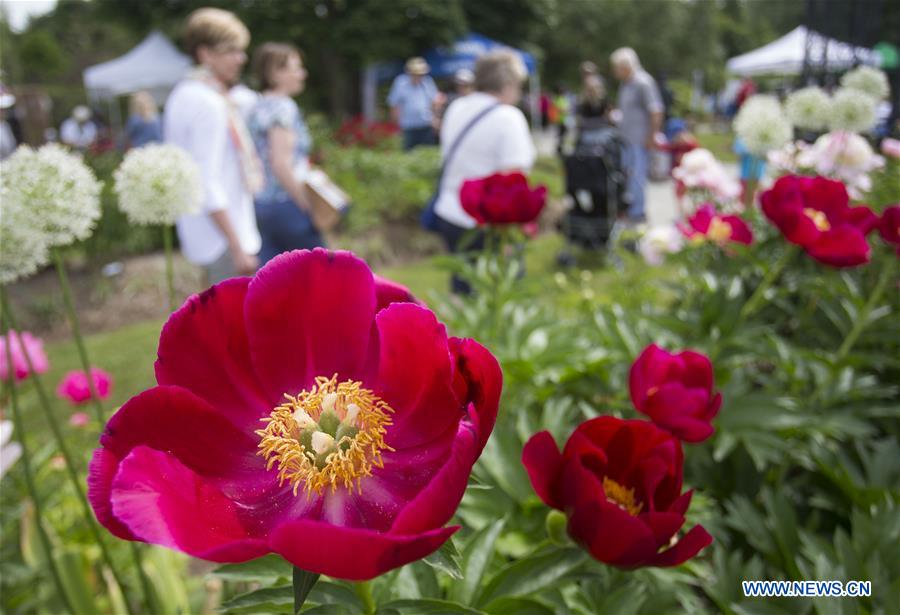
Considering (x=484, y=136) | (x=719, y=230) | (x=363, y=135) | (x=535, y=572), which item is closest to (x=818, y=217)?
(x=719, y=230)

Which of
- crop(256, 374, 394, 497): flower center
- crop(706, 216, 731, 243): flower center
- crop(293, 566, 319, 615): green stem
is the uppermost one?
crop(256, 374, 394, 497): flower center


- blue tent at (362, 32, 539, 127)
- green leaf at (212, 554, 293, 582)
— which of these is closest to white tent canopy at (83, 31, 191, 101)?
blue tent at (362, 32, 539, 127)

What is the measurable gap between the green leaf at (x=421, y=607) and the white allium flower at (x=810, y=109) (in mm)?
2234

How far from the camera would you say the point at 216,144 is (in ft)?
9.94

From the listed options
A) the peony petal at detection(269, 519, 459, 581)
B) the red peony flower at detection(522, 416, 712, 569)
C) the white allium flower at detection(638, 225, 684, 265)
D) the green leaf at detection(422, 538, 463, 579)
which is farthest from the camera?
the white allium flower at detection(638, 225, 684, 265)

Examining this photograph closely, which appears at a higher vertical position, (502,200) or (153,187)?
(153,187)

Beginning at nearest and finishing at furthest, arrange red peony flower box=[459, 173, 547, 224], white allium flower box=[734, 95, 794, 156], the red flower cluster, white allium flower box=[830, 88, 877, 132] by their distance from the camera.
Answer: red peony flower box=[459, 173, 547, 224], white allium flower box=[830, 88, 877, 132], white allium flower box=[734, 95, 794, 156], the red flower cluster

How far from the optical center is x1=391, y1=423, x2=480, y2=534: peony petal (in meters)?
0.54

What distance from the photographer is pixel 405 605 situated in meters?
0.71

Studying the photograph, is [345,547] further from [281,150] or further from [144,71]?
[144,71]

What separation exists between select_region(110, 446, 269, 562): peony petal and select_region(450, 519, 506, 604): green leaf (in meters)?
0.37

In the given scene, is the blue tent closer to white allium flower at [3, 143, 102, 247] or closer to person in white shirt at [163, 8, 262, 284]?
person in white shirt at [163, 8, 262, 284]

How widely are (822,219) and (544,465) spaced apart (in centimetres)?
114

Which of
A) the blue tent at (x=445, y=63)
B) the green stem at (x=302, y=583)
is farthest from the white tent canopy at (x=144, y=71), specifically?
the green stem at (x=302, y=583)
